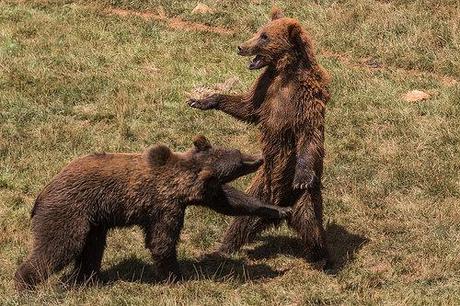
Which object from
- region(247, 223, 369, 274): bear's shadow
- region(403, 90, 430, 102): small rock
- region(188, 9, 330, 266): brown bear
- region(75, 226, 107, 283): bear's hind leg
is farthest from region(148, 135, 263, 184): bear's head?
region(403, 90, 430, 102): small rock

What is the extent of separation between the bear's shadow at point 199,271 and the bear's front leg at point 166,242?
232 mm

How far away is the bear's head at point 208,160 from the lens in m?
7.74

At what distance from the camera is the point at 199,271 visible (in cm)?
821

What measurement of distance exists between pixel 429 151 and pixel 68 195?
5322mm

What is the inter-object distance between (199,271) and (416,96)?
18.4 feet

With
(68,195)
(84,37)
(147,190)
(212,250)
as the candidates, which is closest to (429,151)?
(212,250)

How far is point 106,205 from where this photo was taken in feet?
24.7

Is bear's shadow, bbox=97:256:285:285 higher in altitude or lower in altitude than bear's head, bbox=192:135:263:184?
lower

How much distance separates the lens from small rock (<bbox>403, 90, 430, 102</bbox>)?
40.5 feet

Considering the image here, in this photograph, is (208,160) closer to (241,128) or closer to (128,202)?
(128,202)

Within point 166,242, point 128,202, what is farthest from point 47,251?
point 166,242

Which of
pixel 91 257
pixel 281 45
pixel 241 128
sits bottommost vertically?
pixel 241 128

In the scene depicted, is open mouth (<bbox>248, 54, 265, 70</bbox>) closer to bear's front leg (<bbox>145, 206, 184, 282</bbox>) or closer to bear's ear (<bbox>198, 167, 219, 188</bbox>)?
bear's ear (<bbox>198, 167, 219, 188</bbox>)

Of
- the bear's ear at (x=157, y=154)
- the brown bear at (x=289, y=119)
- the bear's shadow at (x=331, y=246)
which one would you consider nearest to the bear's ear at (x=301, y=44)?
the brown bear at (x=289, y=119)
